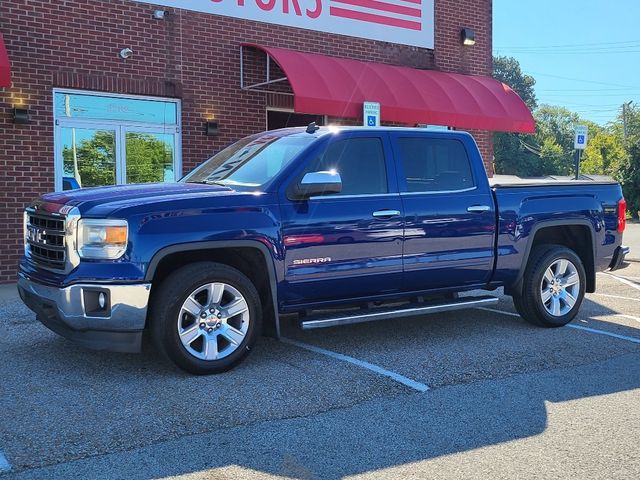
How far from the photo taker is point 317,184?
5227mm

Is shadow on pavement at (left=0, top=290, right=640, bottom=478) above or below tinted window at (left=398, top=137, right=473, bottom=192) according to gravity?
below

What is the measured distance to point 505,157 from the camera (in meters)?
71.4

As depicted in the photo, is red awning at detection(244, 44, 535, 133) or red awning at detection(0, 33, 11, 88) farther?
red awning at detection(244, 44, 535, 133)

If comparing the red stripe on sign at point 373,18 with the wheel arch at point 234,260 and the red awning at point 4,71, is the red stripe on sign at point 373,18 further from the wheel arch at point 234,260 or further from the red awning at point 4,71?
the wheel arch at point 234,260

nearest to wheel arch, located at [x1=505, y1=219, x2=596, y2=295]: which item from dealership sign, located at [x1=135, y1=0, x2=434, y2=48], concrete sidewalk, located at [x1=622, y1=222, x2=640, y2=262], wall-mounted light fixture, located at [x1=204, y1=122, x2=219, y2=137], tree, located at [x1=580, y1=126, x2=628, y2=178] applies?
wall-mounted light fixture, located at [x1=204, y1=122, x2=219, y2=137]

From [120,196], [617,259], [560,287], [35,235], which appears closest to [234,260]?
[120,196]

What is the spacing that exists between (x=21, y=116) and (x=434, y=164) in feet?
20.8

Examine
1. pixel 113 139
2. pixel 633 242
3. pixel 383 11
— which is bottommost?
pixel 633 242

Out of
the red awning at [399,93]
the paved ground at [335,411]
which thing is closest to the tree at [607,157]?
the red awning at [399,93]

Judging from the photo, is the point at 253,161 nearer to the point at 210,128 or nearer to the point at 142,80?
the point at 142,80

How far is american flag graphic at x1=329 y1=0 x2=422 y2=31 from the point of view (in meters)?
12.6

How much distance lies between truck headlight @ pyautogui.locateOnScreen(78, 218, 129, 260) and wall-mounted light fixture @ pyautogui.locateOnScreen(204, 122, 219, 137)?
6798mm

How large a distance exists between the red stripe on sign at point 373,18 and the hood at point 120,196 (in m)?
8.12

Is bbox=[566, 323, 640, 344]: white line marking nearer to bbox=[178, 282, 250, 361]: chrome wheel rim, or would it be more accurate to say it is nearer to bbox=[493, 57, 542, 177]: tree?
bbox=[178, 282, 250, 361]: chrome wheel rim
